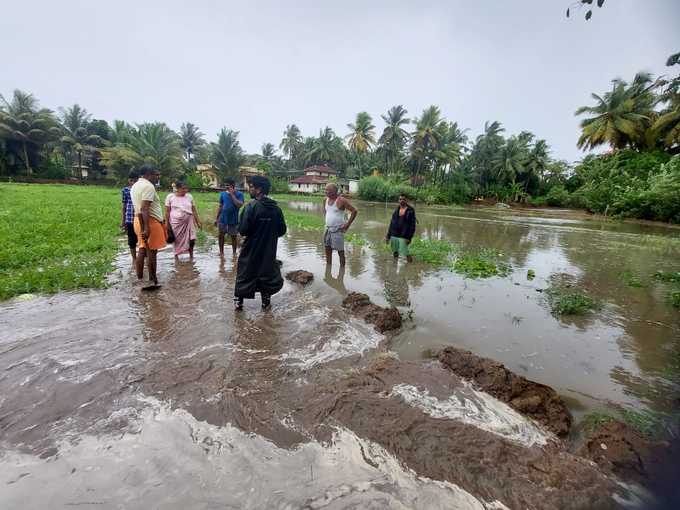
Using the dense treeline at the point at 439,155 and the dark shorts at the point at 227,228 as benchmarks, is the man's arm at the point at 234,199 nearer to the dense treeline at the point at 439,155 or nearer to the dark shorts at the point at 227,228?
the dark shorts at the point at 227,228

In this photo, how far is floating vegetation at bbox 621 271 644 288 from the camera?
6.81 metres

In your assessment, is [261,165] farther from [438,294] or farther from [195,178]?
[438,294]

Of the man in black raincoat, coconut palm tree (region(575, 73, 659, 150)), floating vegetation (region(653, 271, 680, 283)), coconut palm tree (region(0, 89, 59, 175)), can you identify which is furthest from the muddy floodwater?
coconut palm tree (region(0, 89, 59, 175))

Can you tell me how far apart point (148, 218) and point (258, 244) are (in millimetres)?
1900

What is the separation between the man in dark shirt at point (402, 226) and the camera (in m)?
7.31

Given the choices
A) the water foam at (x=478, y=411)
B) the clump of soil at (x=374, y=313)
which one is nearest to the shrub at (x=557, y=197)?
the clump of soil at (x=374, y=313)

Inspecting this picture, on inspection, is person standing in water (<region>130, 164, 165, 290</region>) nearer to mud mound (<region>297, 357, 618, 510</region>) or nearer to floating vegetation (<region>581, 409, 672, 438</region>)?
mud mound (<region>297, 357, 618, 510</region>)

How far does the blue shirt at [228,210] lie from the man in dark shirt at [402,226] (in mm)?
3353

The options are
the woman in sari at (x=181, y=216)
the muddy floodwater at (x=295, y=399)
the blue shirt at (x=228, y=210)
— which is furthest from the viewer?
the blue shirt at (x=228, y=210)

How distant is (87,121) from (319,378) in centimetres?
5350

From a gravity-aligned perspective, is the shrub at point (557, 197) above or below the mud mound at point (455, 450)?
above

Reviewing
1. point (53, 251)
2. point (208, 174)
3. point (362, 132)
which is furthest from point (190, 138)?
point (53, 251)

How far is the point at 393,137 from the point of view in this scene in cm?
4853

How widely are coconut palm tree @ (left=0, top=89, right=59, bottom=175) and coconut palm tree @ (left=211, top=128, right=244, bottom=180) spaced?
17176 mm
